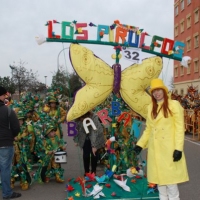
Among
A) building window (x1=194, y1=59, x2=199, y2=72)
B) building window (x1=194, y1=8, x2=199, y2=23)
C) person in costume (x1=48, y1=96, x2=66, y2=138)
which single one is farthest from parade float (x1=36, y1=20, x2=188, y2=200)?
building window (x1=194, y1=8, x2=199, y2=23)

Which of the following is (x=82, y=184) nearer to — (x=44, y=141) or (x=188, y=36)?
(x=44, y=141)

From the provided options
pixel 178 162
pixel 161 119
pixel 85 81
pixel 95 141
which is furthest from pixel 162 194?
pixel 85 81

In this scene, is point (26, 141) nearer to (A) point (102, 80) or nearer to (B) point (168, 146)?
(A) point (102, 80)

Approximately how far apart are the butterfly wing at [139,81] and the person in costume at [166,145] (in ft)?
4.03

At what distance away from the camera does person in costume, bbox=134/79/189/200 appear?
3.49 m

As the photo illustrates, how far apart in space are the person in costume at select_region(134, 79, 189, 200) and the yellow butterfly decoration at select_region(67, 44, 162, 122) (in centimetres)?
124

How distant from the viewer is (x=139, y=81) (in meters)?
4.93

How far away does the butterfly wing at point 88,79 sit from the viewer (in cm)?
475

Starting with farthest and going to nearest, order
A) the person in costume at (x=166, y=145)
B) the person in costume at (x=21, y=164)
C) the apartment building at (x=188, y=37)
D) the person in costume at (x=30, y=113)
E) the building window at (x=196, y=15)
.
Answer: the building window at (x=196, y=15) < the apartment building at (x=188, y=37) < the person in costume at (x=30, y=113) < the person in costume at (x=21, y=164) < the person in costume at (x=166, y=145)

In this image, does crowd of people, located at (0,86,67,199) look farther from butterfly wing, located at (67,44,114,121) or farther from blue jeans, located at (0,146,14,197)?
butterfly wing, located at (67,44,114,121)

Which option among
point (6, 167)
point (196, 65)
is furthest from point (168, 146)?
point (196, 65)

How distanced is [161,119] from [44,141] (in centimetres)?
294

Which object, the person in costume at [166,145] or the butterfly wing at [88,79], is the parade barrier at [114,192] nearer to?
the person in costume at [166,145]

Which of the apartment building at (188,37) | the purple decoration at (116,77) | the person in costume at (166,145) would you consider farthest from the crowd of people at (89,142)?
the apartment building at (188,37)
